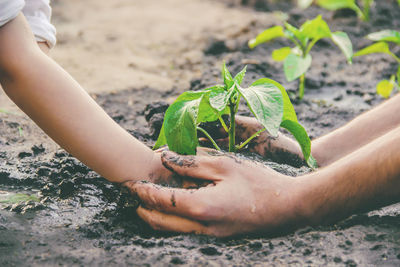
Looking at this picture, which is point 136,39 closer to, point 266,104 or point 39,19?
point 39,19

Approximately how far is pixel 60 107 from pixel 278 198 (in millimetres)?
653

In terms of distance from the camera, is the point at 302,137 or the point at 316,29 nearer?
the point at 302,137

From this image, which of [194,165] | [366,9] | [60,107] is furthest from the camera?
[366,9]

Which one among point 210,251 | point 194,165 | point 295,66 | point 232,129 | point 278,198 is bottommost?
point 210,251

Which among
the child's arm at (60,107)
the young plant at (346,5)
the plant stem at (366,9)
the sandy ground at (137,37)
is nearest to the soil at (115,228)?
the child's arm at (60,107)

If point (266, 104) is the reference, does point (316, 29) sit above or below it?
above

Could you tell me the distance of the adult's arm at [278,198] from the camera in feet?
4.04

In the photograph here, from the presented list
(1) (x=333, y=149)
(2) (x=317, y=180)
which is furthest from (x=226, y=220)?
(1) (x=333, y=149)

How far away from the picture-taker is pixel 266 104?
4.17ft

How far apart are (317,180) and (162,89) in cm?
151

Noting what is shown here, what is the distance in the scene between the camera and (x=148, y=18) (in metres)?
4.06

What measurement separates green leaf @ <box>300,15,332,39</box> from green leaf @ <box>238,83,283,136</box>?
36.8 inches

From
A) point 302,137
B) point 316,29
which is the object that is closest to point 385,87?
point 316,29

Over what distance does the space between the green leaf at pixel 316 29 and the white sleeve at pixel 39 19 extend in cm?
123
